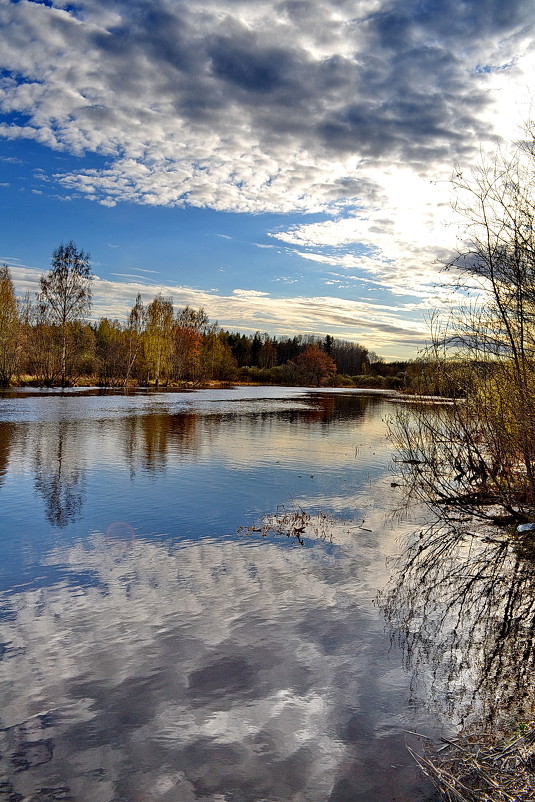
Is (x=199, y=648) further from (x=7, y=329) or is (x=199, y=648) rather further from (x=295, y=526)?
(x=7, y=329)

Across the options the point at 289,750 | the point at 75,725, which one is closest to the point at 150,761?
the point at 75,725

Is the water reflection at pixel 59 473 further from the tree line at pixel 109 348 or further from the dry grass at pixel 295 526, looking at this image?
the tree line at pixel 109 348

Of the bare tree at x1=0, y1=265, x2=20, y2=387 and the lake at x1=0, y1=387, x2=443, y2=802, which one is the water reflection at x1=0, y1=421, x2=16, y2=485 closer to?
the lake at x1=0, y1=387, x2=443, y2=802

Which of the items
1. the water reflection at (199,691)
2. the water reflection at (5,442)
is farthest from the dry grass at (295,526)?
the water reflection at (5,442)

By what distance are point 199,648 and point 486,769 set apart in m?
3.31

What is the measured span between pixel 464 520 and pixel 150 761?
32.5 feet

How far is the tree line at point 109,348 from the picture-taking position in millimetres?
59094

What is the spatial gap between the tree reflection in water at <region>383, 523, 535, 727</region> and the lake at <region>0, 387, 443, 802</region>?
34 centimetres

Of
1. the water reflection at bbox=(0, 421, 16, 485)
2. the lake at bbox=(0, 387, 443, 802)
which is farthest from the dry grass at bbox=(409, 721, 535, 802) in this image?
the water reflection at bbox=(0, 421, 16, 485)

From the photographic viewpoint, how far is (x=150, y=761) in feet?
14.6

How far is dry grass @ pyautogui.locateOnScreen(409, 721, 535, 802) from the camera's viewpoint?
357cm

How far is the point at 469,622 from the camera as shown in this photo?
23.8 ft

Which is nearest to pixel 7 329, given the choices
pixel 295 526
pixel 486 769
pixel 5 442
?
pixel 5 442

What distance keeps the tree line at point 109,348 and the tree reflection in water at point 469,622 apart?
49.4 metres
